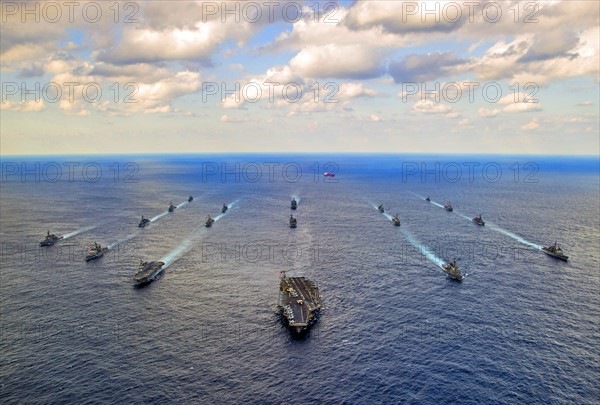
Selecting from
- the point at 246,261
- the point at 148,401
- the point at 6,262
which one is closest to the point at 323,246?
the point at 246,261

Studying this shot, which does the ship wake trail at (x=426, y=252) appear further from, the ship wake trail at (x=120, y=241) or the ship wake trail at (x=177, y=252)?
the ship wake trail at (x=120, y=241)

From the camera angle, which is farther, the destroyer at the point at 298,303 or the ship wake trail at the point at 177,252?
the ship wake trail at the point at 177,252

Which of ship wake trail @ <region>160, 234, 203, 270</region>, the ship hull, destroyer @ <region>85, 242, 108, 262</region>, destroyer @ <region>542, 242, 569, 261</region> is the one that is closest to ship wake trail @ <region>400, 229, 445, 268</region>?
destroyer @ <region>542, 242, 569, 261</region>

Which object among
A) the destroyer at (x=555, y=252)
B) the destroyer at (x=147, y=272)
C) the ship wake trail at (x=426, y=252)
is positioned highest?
the destroyer at (x=555, y=252)

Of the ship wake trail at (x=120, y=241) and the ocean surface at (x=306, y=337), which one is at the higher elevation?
the ship wake trail at (x=120, y=241)

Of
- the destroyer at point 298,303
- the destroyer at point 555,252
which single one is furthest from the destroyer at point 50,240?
the destroyer at point 555,252

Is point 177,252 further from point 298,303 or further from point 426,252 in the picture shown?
point 426,252

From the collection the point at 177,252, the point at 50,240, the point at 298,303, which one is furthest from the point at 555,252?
the point at 50,240
